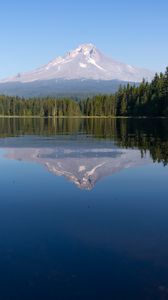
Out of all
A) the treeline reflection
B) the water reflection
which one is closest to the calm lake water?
the water reflection

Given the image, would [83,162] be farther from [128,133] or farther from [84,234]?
[128,133]

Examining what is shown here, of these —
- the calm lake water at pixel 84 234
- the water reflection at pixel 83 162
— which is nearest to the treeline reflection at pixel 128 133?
the water reflection at pixel 83 162

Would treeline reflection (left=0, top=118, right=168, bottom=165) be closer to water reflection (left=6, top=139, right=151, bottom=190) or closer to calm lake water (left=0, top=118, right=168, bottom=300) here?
water reflection (left=6, top=139, right=151, bottom=190)

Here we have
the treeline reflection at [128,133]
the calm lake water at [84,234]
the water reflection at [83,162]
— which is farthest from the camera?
the treeline reflection at [128,133]

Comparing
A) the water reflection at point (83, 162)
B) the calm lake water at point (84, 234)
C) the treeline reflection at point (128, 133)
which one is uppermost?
the calm lake water at point (84, 234)

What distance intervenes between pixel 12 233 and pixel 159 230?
5063 mm

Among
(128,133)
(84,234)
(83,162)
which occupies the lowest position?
(128,133)

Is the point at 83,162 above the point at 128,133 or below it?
above

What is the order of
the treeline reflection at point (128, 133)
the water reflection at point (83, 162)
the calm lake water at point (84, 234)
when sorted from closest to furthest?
1. the calm lake water at point (84, 234)
2. the water reflection at point (83, 162)
3. the treeline reflection at point (128, 133)

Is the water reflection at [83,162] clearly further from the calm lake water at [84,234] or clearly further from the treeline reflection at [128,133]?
the treeline reflection at [128,133]

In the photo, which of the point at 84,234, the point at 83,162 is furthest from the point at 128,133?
the point at 84,234

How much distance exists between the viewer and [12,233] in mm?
15023

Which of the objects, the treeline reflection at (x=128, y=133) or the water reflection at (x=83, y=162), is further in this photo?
the treeline reflection at (x=128, y=133)

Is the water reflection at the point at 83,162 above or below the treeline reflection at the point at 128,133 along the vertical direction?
above
